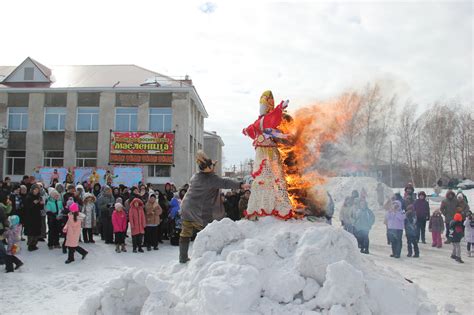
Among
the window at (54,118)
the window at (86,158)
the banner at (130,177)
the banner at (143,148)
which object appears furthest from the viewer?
the window at (54,118)

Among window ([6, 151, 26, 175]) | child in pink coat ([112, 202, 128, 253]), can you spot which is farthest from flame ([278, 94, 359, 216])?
window ([6, 151, 26, 175])

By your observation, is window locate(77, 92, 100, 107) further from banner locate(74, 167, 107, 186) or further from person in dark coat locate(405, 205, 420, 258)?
person in dark coat locate(405, 205, 420, 258)

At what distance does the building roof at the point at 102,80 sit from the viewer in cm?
2250

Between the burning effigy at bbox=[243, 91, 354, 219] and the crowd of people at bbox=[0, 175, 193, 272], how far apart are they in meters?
5.12

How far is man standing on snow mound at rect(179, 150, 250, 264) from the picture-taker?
5.39 m

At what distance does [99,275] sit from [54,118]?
18575mm

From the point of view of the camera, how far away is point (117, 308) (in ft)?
14.3

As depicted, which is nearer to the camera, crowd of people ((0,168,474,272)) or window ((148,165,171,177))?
crowd of people ((0,168,474,272))

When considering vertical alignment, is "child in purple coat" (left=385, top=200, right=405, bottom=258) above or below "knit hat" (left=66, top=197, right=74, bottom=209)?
below

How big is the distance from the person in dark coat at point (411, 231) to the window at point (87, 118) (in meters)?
18.6

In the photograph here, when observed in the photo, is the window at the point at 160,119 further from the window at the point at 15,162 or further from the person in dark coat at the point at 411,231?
the person in dark coat at the point at 411,231

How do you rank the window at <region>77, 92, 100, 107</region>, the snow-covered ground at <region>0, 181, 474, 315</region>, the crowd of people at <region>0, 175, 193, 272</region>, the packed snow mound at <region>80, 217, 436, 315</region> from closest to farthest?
the packed snow mound at <region>80, 217, 436, 315</region> < the snow-covered ground at <region>0, 181, 474, 315</region> < the crowd of people at <region>0, 175, 193, 272</region> < the window at <region>77, 92, 100, 107</region>

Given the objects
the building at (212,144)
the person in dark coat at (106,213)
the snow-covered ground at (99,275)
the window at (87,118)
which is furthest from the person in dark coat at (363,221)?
the building at (212,144)

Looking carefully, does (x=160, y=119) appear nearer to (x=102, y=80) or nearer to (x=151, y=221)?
(x=102, y=80)
